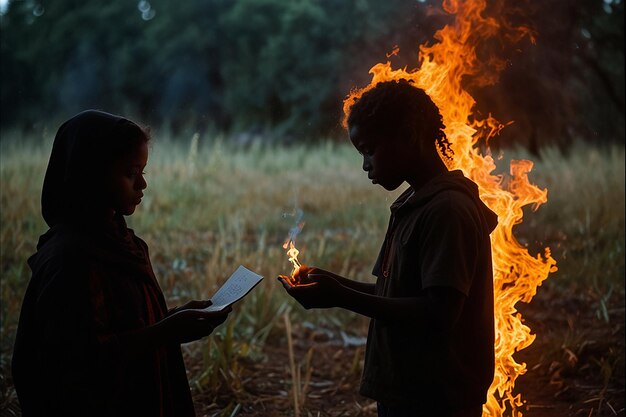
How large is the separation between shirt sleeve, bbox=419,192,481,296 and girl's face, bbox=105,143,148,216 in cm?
109

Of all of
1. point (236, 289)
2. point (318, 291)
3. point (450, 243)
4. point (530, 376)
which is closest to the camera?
point (450, 243)

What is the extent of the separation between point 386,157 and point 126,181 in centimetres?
98

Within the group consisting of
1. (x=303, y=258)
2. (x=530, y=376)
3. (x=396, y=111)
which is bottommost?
(x=530, y=376)

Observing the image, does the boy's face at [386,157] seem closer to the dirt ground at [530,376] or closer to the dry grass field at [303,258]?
the dry grass field at [303,258]

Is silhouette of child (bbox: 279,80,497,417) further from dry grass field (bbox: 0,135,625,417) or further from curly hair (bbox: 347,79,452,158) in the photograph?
dry grass field (bbox: 0,135,625,417)

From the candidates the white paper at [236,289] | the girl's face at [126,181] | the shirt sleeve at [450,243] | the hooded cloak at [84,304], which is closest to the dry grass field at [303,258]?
the white paper at [236,289]

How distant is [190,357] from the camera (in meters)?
5.73

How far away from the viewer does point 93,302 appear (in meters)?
2.56

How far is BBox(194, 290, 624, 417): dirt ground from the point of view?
496 centimetres

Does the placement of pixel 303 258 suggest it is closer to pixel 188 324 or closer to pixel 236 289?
pixel 236 289

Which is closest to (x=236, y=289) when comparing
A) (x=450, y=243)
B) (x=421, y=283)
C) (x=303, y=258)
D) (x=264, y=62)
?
(x=421, y=283)

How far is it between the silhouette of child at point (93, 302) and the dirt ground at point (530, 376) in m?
2.17

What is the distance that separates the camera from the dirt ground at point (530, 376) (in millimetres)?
4965

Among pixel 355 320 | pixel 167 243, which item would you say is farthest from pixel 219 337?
pixel 167 243
